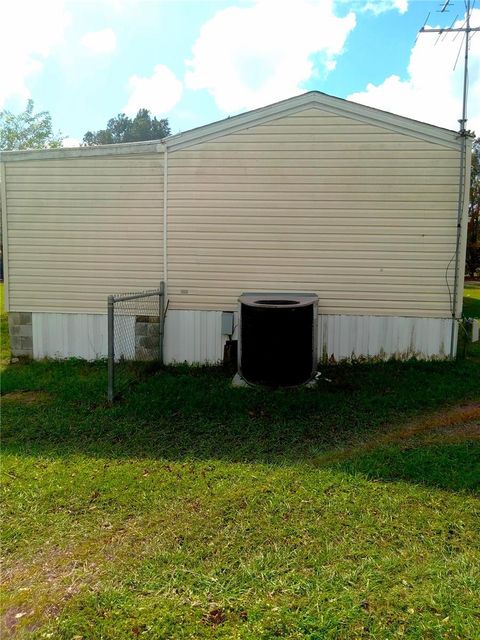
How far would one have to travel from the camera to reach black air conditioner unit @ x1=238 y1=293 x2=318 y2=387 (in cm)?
551

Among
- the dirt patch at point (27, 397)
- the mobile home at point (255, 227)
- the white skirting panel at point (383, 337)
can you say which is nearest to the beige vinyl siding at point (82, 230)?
the mobile home at point (255, 227)

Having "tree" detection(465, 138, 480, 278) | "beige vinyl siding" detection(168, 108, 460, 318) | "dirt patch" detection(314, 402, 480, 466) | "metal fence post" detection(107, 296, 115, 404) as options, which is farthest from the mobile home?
"tree" detection(465, 138, 480, 278)

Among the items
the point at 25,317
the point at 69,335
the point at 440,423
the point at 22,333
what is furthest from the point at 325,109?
the point at 22,333

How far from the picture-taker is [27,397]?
5574 millimetres

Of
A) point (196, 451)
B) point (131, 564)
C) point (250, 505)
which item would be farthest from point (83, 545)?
point (196, 451)

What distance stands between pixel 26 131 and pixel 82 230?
22395 millimetres

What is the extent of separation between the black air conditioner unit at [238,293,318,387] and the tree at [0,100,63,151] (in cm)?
2333

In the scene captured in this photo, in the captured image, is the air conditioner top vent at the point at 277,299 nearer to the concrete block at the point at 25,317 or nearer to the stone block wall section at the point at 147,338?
the stone block wall section at the point at 147,338

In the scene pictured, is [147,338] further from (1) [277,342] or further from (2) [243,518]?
(2) [243,518]

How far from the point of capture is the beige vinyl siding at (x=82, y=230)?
22.2 feet

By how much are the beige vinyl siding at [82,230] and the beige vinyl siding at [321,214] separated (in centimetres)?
38

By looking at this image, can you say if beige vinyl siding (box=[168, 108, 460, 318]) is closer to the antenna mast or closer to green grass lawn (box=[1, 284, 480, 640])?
the antenna mast

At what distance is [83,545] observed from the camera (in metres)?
2.60

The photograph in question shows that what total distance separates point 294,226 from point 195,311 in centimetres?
190
